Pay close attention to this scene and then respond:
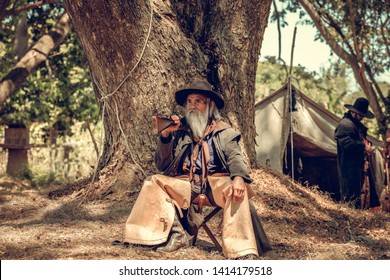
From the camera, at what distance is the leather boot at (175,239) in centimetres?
603

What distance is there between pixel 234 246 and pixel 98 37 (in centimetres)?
337

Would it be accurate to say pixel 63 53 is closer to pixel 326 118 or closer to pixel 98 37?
pixel 326 118

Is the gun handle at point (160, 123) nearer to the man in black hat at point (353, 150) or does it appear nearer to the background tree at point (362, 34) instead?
the man in black hat at point (353, 150)

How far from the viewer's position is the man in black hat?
1021 cm

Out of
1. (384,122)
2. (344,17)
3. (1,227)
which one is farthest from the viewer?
(344,17)

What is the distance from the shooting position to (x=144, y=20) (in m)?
8.01

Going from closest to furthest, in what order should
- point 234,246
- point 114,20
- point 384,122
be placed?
point 234,246
point 114,20
point 384,122

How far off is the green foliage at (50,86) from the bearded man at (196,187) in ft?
28.5

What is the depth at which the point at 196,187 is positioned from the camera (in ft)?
20.0

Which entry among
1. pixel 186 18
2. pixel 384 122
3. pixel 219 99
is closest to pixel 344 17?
pixel 384 122

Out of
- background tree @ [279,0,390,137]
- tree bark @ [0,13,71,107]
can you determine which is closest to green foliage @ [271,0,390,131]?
background tree @ [279,0,390,137]

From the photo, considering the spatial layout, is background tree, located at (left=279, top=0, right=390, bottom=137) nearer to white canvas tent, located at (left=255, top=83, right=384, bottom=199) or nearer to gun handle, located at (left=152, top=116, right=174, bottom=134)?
white canvas tent, located at (left=255, top=83, right=384, bottom=199)

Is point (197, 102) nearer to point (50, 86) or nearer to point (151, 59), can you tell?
point (151, 59)

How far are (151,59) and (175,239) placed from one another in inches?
107
